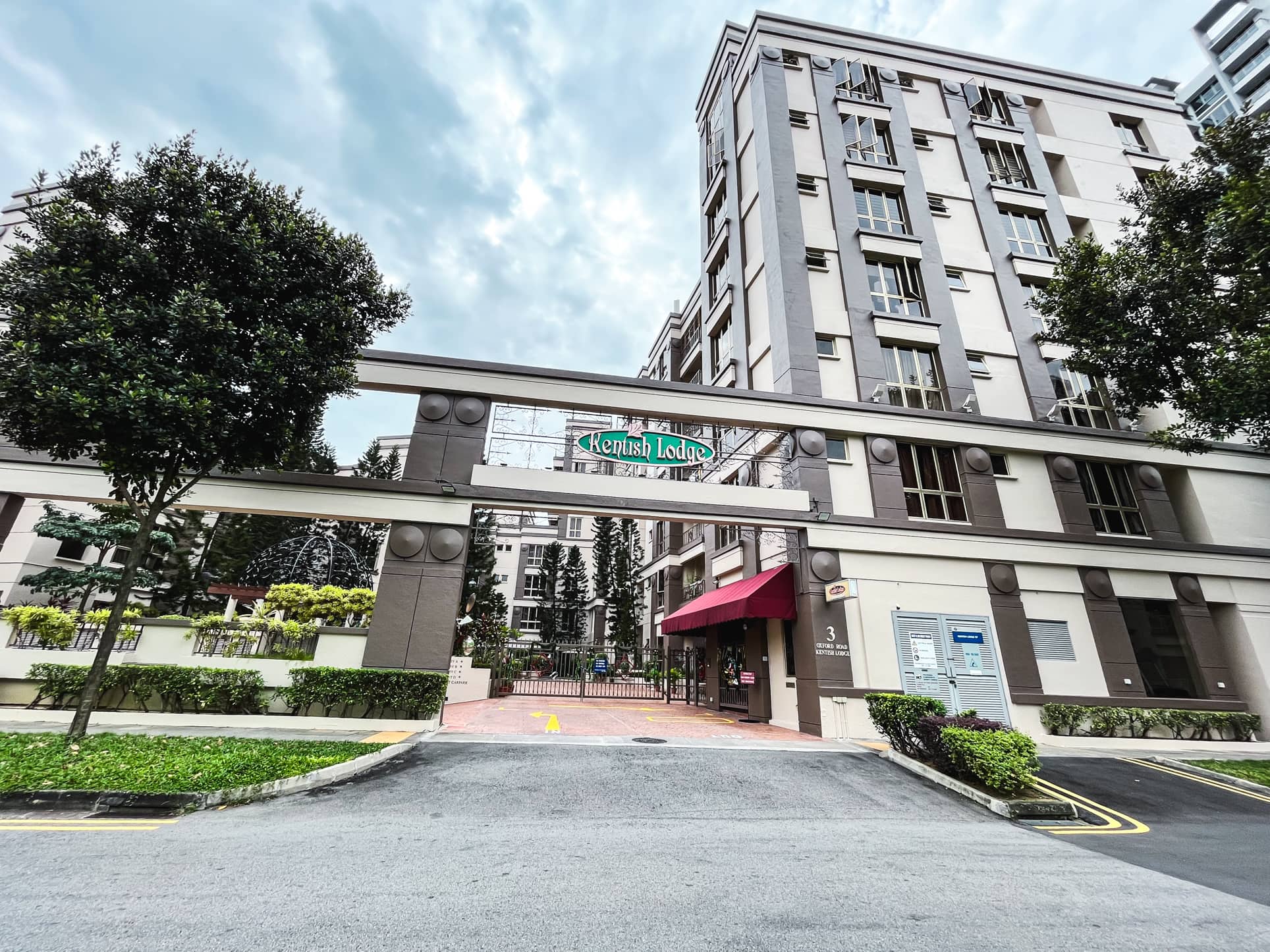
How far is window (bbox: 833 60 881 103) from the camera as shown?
68.0ft

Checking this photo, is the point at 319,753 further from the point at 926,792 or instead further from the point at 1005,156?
the point at 1005,156

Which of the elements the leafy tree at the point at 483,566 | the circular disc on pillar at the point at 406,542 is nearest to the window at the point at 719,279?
the circular disc on pillar at the point at 406,542

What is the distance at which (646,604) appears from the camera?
135 ft

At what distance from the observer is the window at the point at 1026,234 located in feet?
63.3

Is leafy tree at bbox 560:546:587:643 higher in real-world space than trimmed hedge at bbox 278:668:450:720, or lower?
higher

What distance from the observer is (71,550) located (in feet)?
74.0

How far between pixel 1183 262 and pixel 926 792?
14974 millimetres

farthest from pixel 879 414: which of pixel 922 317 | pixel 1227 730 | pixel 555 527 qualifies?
pixel 555 527

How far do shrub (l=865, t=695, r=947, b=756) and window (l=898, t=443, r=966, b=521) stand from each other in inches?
241

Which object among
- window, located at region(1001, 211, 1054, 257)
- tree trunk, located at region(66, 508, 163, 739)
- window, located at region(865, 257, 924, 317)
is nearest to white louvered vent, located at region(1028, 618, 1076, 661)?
window, located at region(865, 257, 924, 317)

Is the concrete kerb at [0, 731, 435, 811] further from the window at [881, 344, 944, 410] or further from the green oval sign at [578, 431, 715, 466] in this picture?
the window at [881, 344, 944, 410]

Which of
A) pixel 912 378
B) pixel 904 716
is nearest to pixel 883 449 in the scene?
pixel 912 378

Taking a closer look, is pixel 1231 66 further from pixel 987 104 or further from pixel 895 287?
pixel 895 287

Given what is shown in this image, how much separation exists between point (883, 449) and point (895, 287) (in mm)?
6423
